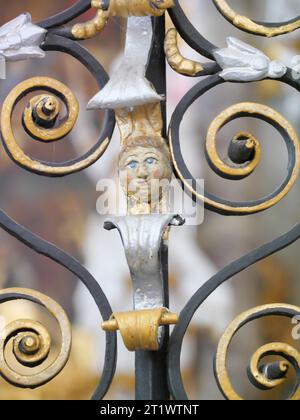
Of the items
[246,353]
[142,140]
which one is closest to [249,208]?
[142,140]

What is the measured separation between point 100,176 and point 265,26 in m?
0.92

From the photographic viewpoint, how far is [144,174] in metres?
1.31

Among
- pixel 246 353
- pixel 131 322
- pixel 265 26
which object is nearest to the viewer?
pixel 131 322

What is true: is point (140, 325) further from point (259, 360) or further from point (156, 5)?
point (156, 5)

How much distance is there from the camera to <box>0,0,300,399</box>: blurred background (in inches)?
84.3

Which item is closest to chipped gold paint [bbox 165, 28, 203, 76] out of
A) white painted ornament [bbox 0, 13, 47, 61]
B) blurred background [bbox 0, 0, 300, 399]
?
white painted ornament [bbox 0, 13, 47, 61]

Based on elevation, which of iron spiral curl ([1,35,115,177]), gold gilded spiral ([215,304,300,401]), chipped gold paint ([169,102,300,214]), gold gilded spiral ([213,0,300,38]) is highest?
gold gilded spiral ([213,0,300,38])

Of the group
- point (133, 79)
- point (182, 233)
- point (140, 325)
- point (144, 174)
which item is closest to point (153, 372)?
point (140, 325)

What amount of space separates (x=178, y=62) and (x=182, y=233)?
87 centimetres

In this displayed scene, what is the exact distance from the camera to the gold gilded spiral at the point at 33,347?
1284mm

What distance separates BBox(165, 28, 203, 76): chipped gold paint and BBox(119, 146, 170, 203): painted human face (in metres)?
0.10

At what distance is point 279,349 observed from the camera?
1.29 metres

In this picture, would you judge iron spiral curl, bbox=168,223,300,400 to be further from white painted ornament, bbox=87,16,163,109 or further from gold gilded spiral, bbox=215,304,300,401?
white painted ornament, bbox=87,16,163,109

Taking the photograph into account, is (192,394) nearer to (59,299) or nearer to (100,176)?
(59,299)
